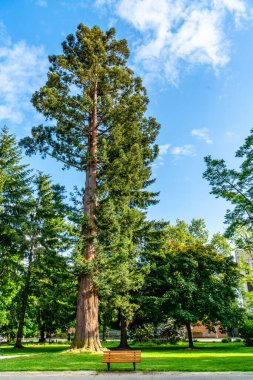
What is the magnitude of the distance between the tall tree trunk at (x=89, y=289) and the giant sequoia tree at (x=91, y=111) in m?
0.06

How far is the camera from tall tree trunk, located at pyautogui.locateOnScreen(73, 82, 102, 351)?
16.5 metres

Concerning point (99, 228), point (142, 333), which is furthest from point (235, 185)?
point (142, 333)

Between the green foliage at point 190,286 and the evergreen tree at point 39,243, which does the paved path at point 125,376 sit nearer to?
the green foliage at point 190,286

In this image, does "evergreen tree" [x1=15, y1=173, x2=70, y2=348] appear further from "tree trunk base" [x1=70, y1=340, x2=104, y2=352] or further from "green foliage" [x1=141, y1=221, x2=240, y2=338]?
"tree trunk base" [x1=70, y1=340, x2=104, y2=352]

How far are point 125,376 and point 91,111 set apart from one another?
16616 mm

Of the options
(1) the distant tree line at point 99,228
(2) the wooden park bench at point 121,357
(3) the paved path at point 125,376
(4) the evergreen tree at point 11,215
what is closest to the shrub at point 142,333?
(1) the distant tree line at point 99,228

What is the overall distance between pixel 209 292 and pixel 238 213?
8.92m

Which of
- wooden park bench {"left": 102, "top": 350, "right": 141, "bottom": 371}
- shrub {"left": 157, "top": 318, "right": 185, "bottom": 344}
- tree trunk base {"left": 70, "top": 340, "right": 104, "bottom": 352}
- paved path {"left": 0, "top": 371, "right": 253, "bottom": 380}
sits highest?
shrub {"left": 157, "top": 318, "right": 185, "bottom": 344}

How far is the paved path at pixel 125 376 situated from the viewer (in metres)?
9.12

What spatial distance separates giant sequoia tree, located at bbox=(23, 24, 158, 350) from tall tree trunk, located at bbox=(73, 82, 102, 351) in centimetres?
6

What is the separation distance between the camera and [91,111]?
22.0 metres

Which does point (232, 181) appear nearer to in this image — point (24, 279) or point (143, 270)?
point (143, 270)

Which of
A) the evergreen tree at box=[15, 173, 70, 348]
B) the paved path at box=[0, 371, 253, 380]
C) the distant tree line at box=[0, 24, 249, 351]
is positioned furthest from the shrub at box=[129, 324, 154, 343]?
the paved path at box=[0, 371, 253, 380]

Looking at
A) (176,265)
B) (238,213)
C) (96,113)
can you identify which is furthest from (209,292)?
(96,113)
